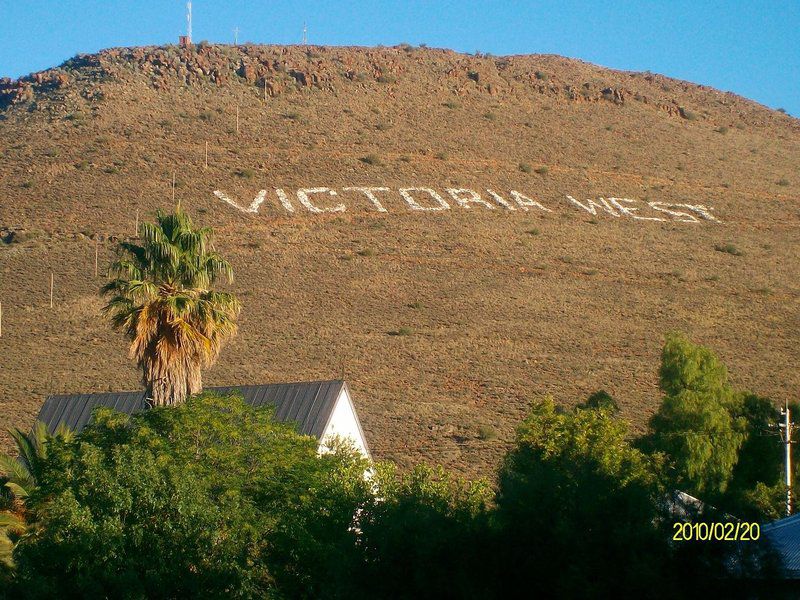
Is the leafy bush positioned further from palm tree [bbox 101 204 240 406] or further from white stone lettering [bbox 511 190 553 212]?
palm tree [bbox 101 204 240 406]

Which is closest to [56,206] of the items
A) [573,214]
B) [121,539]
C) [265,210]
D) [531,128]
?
[265,210]

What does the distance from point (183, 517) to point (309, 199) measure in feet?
205

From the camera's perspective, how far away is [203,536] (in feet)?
61.2

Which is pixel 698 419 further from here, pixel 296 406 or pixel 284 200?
pixel 284 200

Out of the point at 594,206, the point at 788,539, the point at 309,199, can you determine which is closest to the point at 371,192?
the point at 309,199

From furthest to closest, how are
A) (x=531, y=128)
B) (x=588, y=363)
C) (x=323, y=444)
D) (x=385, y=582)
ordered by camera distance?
1. (x=531, y=128)
2. (x=588, y=363)
3. (x=323, y=444)
4. (x=385, y=582)

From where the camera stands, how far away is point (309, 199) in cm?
8050

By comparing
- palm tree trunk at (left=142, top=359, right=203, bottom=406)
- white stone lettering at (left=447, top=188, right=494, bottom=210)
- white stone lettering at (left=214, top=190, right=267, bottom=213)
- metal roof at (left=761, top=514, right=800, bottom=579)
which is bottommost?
metal roof at (left=761, top=514, right=800, bottom=579)

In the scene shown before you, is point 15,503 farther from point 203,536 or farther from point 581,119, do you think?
point 581,119

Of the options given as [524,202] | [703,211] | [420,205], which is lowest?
[420,205]

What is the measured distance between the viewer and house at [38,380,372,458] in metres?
31.1

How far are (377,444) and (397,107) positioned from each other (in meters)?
59.6

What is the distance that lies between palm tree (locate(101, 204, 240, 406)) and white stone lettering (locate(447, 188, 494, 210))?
54.3 metres
